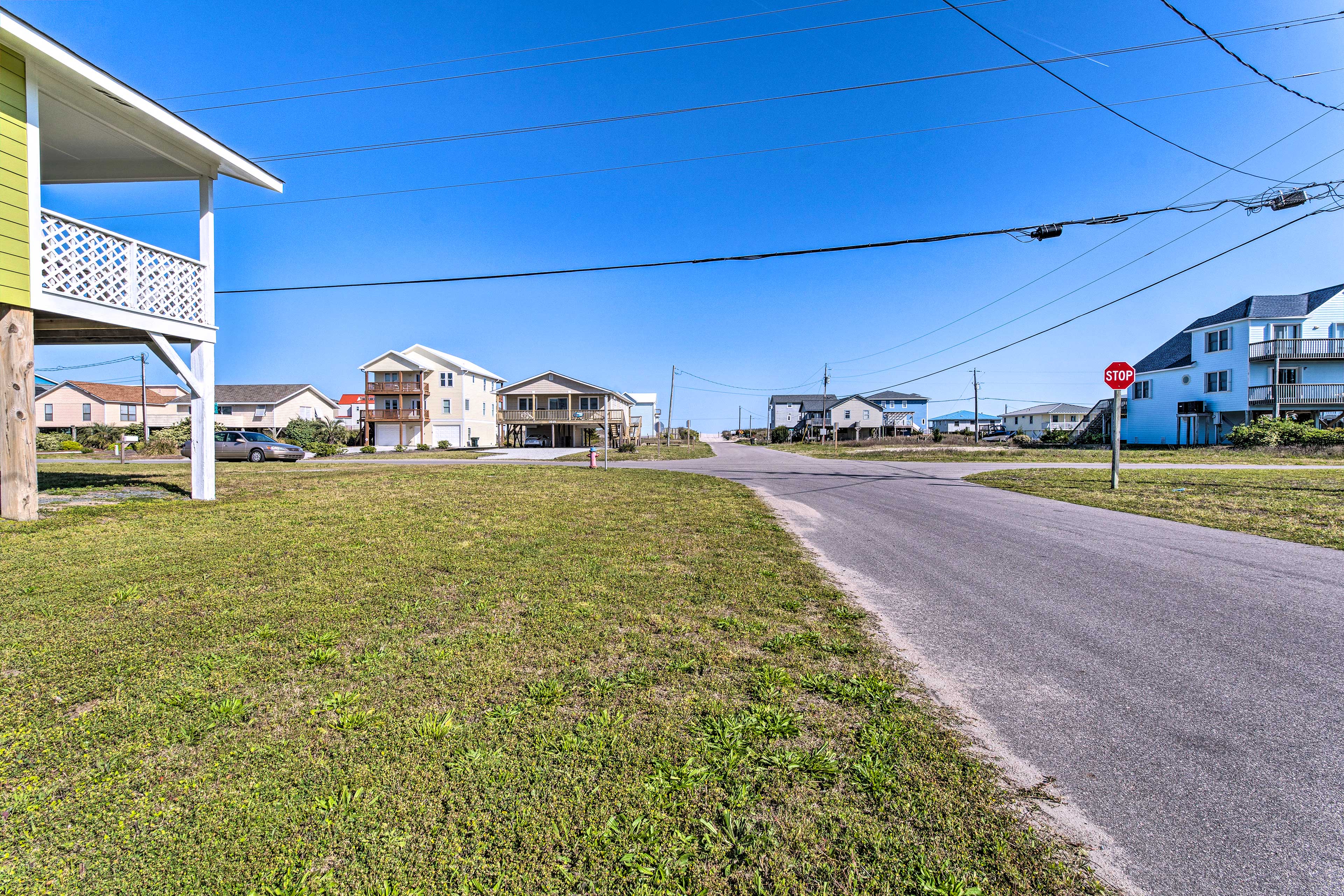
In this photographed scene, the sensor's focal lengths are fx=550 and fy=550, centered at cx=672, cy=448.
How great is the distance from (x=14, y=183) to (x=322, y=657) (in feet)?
31.6

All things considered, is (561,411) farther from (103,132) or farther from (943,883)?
(943,883)

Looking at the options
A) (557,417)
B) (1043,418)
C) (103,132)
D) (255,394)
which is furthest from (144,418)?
(1043,418)

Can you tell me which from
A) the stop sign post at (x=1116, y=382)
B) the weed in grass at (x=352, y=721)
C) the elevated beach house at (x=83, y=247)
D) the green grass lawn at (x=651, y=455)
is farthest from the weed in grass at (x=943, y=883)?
the green grass lawn at (x=651, y=455)

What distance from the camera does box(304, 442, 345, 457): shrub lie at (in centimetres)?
3756

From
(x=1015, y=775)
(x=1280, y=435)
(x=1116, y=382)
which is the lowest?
(x=1015, y=775)

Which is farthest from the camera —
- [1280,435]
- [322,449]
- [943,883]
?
[322,449]

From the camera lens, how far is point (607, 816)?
7.48 ft

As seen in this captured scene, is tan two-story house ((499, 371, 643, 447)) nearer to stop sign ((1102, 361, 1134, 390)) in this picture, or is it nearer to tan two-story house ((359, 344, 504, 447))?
tan two-story house ((359, 344, 504, 447))

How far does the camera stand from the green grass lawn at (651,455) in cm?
3322

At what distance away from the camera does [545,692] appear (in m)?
3.32

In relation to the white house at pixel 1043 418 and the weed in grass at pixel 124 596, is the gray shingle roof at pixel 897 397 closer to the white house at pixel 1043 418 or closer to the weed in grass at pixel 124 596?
the white house at pixel 1043 418

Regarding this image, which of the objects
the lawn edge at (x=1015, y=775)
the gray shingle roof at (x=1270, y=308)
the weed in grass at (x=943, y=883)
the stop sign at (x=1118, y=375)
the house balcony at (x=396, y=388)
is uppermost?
the gray shingle roof at (x=1270, y=308)

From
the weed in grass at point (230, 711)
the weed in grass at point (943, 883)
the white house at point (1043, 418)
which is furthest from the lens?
the white house at point (1043, 418)

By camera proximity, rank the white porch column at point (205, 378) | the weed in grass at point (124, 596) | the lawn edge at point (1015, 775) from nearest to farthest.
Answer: the lawn edge at point (1015, 775) < the weed in grass at point (124, 596) < the white porch column at point (205, 378)
